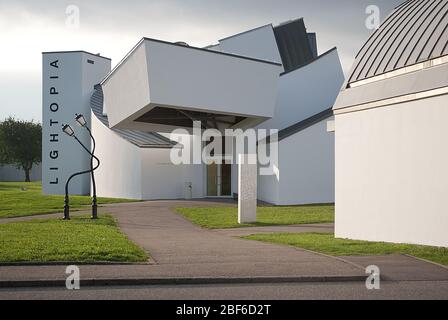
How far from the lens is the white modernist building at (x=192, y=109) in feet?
79.8

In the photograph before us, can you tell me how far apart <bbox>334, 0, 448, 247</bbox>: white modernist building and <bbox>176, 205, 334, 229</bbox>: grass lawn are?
5.09 m

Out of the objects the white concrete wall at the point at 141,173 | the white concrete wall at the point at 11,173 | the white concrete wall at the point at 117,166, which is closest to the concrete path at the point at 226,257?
the white concrete wall at the point at 141,173

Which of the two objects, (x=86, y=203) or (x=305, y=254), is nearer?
(x=305, y=254)

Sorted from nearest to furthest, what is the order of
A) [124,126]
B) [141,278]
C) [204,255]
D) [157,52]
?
[141,278] < [204,255] < [157,52] < [124,126]

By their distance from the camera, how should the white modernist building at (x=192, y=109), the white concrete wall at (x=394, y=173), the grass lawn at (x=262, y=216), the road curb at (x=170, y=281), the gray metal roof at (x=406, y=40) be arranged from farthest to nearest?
the white modernist building at (x=192, y=109), the grass lawn at (x=262, y=216), the gray metal roof at (x=406, y=40), the white concrete wall at (x=394, y=173), the road curb at (x=170, y=281)

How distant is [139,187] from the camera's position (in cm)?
3434

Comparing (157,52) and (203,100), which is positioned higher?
(157,52)

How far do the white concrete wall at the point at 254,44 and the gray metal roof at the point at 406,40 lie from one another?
20.0m

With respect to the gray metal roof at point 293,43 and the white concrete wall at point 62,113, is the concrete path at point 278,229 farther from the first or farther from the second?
the white concrete wall at point 62,113
